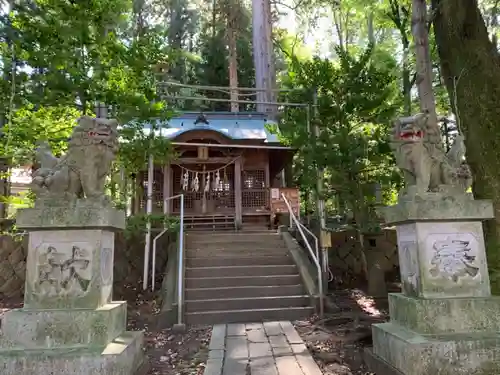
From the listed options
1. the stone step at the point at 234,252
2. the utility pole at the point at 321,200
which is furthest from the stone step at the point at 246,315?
the stone step at the point at 234,252

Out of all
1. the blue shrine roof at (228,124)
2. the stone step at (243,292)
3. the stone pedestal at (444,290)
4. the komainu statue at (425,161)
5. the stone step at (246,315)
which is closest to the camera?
the stone pedestal at (444,290)

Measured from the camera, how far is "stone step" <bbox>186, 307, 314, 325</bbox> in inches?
231

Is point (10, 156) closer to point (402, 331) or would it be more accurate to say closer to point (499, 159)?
point (402, 331)

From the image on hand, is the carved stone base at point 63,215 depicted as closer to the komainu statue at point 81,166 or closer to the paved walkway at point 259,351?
the komainu statue at point 81,166

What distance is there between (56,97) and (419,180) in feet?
17.4

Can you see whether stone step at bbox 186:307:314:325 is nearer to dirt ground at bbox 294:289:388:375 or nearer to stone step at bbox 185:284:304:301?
dirt ground at bbox 294:289:388:375

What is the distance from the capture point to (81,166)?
3.53 metres

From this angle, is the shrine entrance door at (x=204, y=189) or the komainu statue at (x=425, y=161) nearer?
the komainu statue at (x=425, y=161)

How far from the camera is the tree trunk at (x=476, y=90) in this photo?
4336 millimetres

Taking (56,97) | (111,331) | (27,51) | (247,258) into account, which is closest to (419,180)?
(111,331)

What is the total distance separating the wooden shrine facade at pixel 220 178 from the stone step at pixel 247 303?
4706mm

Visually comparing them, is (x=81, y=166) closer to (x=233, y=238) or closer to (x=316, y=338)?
(x=316, y=338)

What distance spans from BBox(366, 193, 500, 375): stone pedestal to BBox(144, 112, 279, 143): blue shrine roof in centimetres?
749

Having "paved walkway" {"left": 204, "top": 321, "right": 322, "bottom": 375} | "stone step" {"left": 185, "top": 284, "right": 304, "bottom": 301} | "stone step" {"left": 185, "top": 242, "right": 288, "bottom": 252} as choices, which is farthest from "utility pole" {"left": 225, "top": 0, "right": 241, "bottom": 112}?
"paved walkway" {"left": 204, "top": 321, "right": 322, "bottom": 375}
